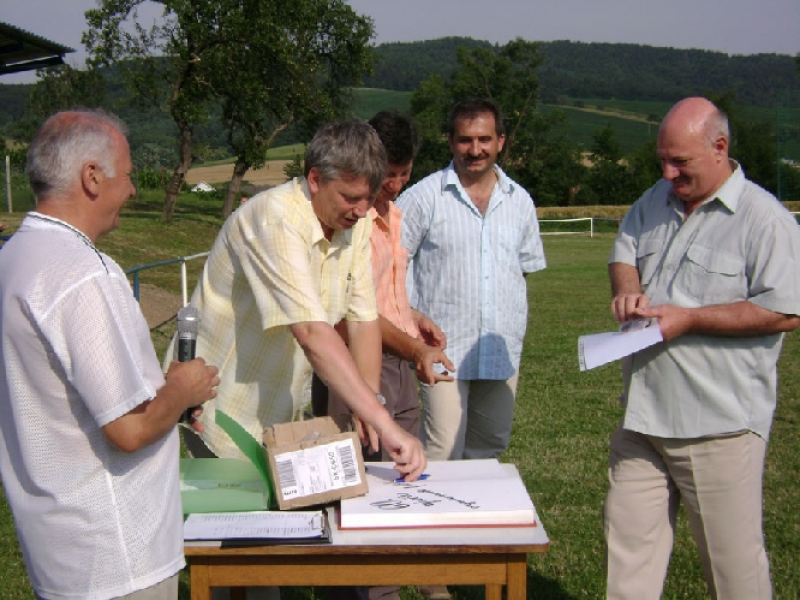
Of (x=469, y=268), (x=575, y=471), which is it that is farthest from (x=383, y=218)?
(x=575, y=471)

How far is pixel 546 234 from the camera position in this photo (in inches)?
1661

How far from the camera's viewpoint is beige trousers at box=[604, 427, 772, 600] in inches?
145

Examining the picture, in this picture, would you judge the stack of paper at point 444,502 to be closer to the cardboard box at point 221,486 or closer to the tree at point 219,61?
the cardboard box at point 221,486

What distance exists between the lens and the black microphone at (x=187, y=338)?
273 cm

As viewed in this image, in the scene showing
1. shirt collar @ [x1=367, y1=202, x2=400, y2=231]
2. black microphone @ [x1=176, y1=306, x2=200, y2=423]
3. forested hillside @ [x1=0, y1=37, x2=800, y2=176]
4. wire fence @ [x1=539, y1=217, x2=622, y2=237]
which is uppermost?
forested hillside @ [x1=0, y1=37, x2=800, y2=176]

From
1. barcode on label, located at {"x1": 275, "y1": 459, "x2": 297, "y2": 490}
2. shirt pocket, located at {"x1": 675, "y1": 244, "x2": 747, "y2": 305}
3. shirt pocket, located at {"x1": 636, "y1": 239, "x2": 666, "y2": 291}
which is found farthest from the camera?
shirt pocket, located at {"x1": 636, "y1": 239, "x2": 666, "y2": 291}

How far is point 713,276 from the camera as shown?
3.64m

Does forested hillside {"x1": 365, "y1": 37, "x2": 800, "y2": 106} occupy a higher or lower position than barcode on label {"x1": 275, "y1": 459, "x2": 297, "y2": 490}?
higher

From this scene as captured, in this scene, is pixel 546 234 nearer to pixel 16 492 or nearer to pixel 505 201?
pixel 505 201

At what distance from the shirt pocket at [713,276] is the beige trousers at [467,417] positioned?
1.76 metres

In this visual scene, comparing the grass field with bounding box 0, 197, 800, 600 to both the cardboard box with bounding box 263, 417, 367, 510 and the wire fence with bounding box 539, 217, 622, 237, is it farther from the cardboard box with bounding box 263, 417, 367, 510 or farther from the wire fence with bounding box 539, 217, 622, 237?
the wire fence with bounding box 539, 217, 622, 237

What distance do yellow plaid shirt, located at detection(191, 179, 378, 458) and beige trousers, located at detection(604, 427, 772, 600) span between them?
4.19ft

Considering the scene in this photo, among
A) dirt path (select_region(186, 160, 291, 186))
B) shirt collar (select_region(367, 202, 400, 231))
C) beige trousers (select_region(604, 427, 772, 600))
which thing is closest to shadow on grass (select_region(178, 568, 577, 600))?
beige trousers (select_region(604, 427, 772, 600))

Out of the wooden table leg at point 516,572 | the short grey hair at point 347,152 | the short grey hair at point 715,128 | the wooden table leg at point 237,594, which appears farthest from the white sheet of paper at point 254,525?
the short grey hair at point 715,128
